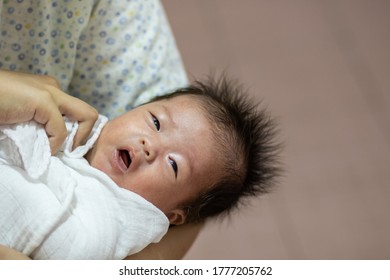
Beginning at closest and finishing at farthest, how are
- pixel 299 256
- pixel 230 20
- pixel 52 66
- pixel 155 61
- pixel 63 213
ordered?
pixel 63 213
pixel 52 66
pixel 155 61
pixel 299 256
pixel 230 20

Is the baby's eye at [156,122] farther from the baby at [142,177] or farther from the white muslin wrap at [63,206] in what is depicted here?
the white muslin wrap at [63,206]

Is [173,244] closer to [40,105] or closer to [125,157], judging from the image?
[125,157]

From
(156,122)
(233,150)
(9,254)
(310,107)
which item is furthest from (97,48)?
(310,107)

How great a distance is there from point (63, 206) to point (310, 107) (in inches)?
52.4

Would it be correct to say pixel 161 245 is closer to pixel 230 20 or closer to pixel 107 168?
pixel 107 168

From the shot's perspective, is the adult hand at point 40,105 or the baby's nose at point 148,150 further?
the baby's nose at point 148,150

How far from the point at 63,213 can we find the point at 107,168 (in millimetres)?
134

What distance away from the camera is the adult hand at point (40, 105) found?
0.74 m

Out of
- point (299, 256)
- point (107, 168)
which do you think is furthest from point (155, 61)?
point (299, 256)

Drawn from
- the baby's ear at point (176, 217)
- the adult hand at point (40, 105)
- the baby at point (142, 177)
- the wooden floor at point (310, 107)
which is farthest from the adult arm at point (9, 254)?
the wooden floor at point (310, 107)

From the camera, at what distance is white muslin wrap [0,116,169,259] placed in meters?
0.74

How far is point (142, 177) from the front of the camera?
0.86 m

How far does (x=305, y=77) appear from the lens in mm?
2012
